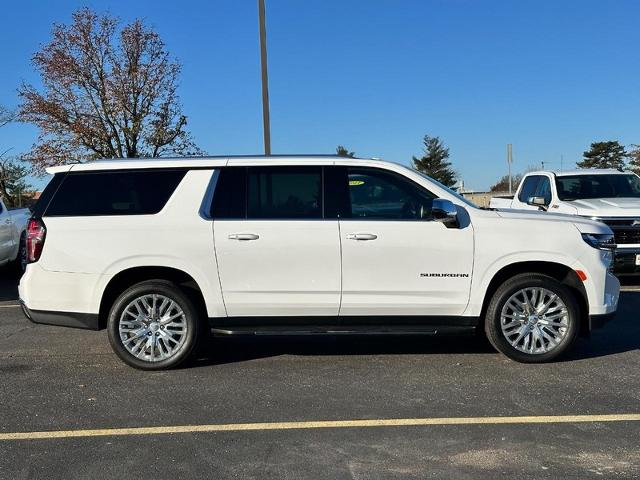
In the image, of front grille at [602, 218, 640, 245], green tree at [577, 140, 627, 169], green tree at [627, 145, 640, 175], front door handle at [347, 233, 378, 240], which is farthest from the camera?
green tree at [577, 140, 627, 169]

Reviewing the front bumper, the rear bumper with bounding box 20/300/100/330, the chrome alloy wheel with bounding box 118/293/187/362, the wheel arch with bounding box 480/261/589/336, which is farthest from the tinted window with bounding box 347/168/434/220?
the front bumper

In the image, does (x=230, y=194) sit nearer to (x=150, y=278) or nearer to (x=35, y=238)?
(x=150, y=278)

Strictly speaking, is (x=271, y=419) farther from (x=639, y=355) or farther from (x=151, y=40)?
(x=151, y=40)

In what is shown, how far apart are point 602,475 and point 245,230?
3.21 m

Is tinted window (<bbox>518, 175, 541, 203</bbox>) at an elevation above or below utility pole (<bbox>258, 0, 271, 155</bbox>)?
below

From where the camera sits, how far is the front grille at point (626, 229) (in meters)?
9.02

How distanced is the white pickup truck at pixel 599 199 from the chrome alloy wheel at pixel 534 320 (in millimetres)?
3834

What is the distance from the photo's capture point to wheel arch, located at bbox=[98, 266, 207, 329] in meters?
5.28

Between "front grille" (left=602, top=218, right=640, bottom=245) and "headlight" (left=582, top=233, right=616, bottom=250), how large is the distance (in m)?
4.08

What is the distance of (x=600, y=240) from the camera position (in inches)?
210

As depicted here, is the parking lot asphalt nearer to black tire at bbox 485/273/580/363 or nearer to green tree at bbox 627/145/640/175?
black tire at bbox 485/273/580/363

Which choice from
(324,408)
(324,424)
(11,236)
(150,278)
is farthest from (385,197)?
(11,236)

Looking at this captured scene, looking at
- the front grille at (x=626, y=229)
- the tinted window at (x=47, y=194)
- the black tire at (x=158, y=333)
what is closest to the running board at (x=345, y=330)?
the black tire at (x=158, y=333)

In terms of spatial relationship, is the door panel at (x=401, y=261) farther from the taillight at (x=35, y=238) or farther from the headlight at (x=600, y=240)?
the taillight at (x=35, y=238)
